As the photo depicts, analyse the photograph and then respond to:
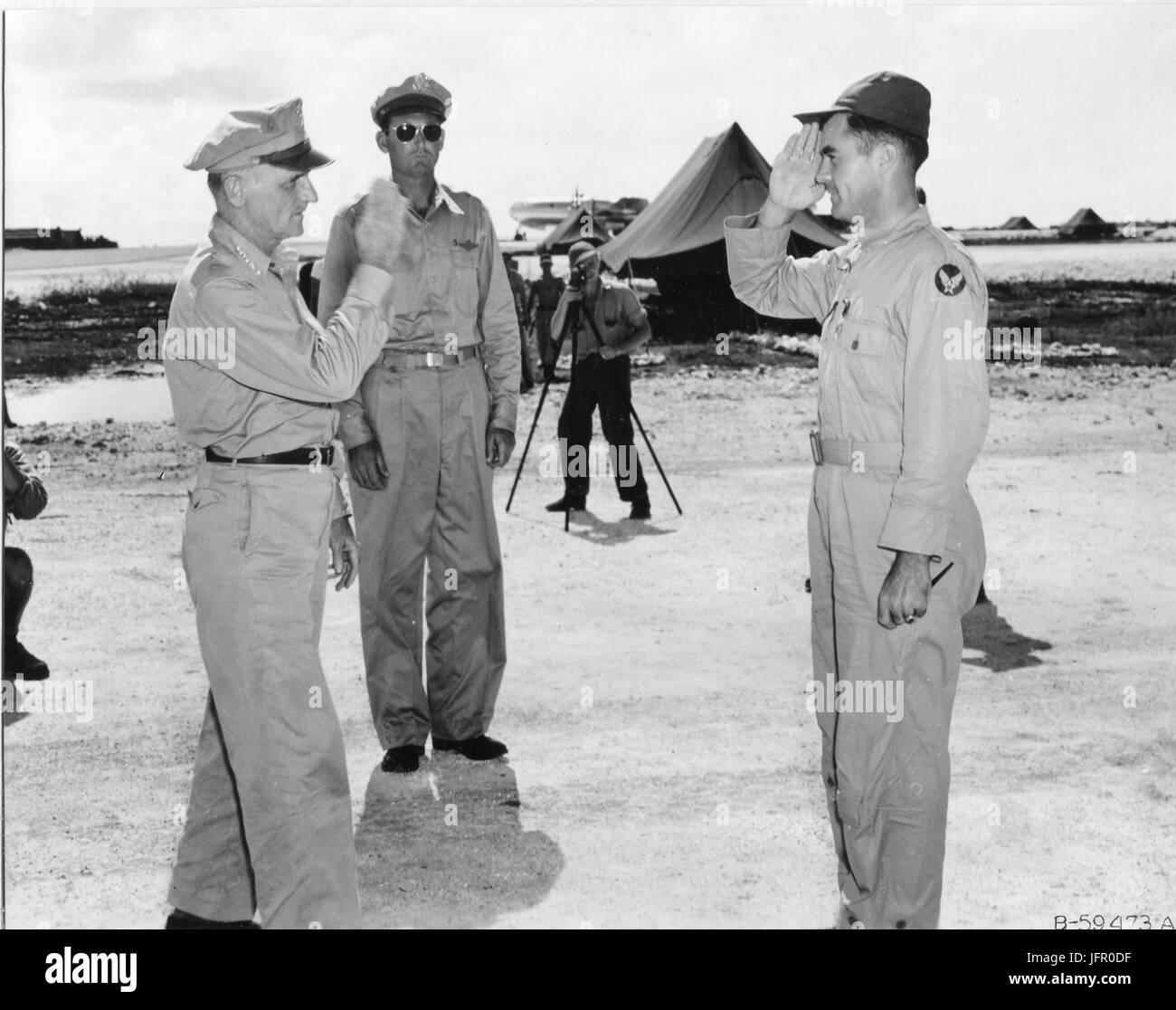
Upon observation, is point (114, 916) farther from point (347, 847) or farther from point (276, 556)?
point (276, 556)

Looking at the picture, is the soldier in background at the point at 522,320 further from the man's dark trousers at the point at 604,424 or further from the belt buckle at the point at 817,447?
the belt buckle at the point at 817,447

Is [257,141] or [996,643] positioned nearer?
[257,141]

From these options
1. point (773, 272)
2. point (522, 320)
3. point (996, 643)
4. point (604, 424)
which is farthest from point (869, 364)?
point (522, 320)

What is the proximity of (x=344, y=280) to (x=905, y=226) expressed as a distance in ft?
7.18

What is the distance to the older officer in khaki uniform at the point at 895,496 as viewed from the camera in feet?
10.4

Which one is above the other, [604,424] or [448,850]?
[604,424]

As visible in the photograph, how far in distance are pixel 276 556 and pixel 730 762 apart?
2.27 m

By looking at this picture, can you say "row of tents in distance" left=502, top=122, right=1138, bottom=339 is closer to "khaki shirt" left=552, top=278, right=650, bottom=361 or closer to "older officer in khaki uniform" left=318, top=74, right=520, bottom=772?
"khaki shirt" left=552, top=278, right=650, bottom=361

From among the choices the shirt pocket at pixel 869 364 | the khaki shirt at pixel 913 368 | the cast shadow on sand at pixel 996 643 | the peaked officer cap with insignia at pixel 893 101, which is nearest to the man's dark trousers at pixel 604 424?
the cast shadow on sand at pixel 996 643

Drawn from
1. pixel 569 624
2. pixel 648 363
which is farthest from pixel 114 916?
pixel 648 363

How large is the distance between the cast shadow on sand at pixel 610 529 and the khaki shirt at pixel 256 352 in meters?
5.59

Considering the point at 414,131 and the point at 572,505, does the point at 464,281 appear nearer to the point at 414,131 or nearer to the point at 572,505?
the point at 414,131

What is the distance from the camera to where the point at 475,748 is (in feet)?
16.4

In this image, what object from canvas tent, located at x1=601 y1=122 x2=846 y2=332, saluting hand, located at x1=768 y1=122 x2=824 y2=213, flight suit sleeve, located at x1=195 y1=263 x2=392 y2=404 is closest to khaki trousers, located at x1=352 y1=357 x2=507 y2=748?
flight suit sleeve, located at x1=195 y1=263 x2=392 y2=404
